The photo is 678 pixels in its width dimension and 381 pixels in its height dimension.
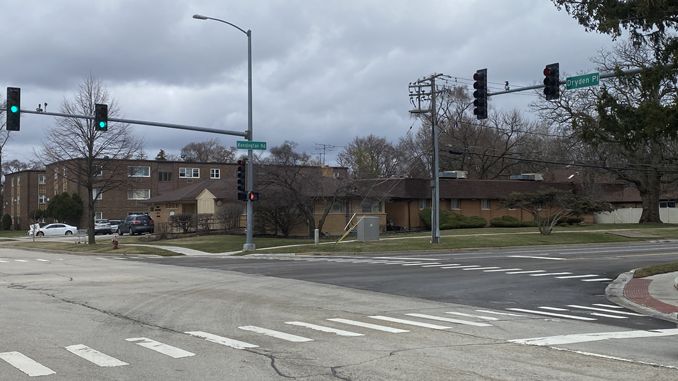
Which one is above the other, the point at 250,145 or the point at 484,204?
the point at 250,145

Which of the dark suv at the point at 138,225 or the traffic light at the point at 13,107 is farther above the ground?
the traffic light at the point at 13,107

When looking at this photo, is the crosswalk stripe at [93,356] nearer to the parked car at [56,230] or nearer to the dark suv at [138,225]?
the dark suv at [138,225]

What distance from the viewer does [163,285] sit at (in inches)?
687

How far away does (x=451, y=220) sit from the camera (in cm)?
5119

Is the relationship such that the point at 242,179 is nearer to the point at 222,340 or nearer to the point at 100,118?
the point at 100,118

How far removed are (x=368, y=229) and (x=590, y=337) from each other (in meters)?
26.8

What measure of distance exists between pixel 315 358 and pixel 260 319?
3600 millimetres

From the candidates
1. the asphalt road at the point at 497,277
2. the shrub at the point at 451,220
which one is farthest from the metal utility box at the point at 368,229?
the shrub at the point at 451,220

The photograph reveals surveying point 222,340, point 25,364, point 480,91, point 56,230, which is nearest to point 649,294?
point 480,91

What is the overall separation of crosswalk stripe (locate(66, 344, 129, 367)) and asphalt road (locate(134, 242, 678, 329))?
8.53m

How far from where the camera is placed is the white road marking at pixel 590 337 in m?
9.39

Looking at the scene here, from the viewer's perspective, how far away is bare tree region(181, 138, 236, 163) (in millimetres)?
108000

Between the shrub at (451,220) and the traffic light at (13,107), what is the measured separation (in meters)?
33.9

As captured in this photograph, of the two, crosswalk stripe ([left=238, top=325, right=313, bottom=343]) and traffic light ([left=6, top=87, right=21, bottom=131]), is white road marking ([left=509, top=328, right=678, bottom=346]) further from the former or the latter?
traffic light ([left=6, top=87, right=21, bottom=131])
